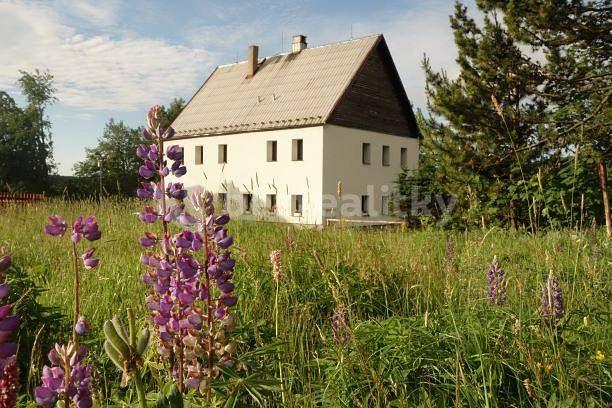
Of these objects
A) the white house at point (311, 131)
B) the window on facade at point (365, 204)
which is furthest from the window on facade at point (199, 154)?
the window on facade at point (365, 204)

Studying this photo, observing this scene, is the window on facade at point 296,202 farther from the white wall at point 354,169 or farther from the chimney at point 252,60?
the chimney at point 252,60

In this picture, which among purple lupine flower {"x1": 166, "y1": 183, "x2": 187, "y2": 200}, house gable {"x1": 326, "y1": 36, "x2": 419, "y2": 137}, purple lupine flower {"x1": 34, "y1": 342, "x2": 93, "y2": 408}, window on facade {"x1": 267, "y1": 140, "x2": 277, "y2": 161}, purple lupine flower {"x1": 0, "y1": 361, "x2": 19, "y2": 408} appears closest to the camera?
purple lupine flower {"x1": 0, "y1": 361, "x2": 19, "y2": 408}

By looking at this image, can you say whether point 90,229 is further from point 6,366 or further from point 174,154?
point 6,366

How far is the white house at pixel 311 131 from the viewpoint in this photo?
22.7 meters

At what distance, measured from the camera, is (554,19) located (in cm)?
1014

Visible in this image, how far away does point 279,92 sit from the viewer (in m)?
25.6

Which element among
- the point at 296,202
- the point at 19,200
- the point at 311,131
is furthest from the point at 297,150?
the point at 19,200

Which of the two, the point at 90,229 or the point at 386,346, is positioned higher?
the point at 90,229

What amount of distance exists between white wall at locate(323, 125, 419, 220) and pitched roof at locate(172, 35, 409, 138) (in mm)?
1467

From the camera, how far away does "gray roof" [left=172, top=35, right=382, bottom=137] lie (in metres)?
23.5

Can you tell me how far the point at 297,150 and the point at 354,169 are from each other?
2.77 metres

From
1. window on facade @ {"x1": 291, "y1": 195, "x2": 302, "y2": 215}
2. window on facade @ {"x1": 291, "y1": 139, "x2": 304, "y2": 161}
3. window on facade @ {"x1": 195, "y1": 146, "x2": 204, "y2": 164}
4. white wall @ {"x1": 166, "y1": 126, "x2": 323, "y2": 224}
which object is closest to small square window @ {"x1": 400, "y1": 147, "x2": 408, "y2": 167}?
window on facade @ {"x1": 291, "y1": 139, "x2": 304, "y2": 161}

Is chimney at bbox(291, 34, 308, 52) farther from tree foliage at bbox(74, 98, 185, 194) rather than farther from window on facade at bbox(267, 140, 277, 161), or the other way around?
tree foliage at bbox(74, 98, 185, 194)

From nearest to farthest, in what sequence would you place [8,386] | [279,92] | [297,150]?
[8,386] → [297,150] → [279,92]
